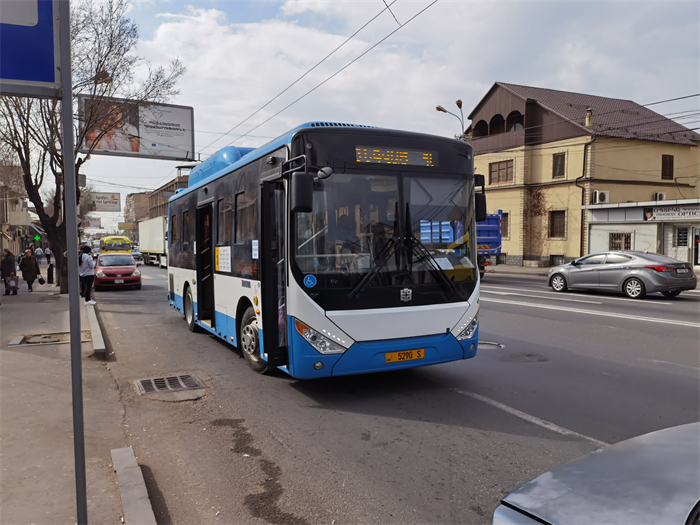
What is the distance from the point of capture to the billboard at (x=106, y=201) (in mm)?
67750

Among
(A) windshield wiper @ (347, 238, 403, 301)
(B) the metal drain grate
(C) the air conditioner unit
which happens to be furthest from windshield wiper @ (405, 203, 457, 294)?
Result: (C) the air conditioner unit

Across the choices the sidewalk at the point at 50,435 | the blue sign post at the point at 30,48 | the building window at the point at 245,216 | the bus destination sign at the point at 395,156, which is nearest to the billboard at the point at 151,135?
the sidewalk at the point at 50,435

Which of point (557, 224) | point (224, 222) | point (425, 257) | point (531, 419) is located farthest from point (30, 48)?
point (557, 224)

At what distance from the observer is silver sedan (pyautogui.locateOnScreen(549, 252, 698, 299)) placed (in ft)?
51.4

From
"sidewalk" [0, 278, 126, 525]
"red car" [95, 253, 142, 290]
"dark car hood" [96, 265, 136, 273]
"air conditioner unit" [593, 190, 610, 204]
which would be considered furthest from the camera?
"air conditioner unit" [593, 190, 610, 204]

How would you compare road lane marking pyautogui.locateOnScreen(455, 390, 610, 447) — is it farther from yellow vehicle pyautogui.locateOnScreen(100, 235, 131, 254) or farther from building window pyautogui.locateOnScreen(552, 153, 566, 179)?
yellow vehicle pyautogui.locateOnScreen(100, 235, 131, 254)

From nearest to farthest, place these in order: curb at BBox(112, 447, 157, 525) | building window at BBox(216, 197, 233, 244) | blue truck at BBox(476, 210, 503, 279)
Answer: curb at BBox(112, 447, 157, 525), building window at BBox(216, 197, 233, 244), blue truck at BBox(476, 210, 503, 279)

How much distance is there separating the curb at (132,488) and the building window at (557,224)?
33966mm

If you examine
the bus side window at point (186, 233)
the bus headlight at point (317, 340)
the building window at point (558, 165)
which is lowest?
the bus headlight at point (317, 340)

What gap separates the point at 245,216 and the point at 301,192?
2.13 meters

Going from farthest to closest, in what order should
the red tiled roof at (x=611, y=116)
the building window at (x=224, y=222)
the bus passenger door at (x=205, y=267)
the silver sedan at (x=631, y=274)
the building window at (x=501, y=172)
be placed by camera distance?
the building window at (x=501, y=172)
the red tiled roof at (x=611, y=116)
the silver sedan at (x=631, y=274)
the bus passenger door at (x=205, y=267)
the building window at (x=224, y=222)

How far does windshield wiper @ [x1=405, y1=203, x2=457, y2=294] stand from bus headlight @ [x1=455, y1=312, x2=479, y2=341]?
45cm

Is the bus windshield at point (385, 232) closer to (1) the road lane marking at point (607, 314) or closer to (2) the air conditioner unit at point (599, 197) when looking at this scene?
(1) the road lane marking at point (607, 314)

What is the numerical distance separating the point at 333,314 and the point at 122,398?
2903mm
